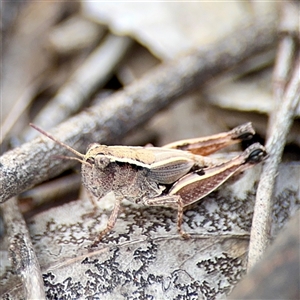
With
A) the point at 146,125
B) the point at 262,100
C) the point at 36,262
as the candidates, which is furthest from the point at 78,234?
the point at 262,100

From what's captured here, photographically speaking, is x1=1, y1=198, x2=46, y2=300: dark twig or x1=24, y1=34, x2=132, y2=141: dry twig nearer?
x1=1, y1=198, x2=46, y2=300: dark twig

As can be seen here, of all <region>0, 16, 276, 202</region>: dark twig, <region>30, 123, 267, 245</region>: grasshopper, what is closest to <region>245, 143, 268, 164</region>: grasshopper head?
<region>30, 123, 267, 245</region>: grasshopper

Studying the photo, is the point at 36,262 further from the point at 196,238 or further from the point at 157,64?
the point at 157,64

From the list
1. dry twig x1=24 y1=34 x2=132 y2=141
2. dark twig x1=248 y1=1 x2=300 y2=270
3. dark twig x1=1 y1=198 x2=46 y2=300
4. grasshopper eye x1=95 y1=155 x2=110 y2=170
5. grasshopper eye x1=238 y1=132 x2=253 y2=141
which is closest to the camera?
dark twig x1=1 y1=198 x2=46 y2=300

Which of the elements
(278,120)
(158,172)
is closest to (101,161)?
(158,172)

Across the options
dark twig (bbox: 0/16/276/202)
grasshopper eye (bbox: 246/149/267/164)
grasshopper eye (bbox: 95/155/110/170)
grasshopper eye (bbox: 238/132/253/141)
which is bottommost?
grasshopper eye (bbox: 246/149/267/164)

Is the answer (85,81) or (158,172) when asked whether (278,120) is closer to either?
(158,172)

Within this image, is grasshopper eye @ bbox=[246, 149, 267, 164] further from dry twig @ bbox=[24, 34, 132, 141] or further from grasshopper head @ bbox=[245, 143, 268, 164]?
dry twig @ bbox=[24, 34, 132, 141]
